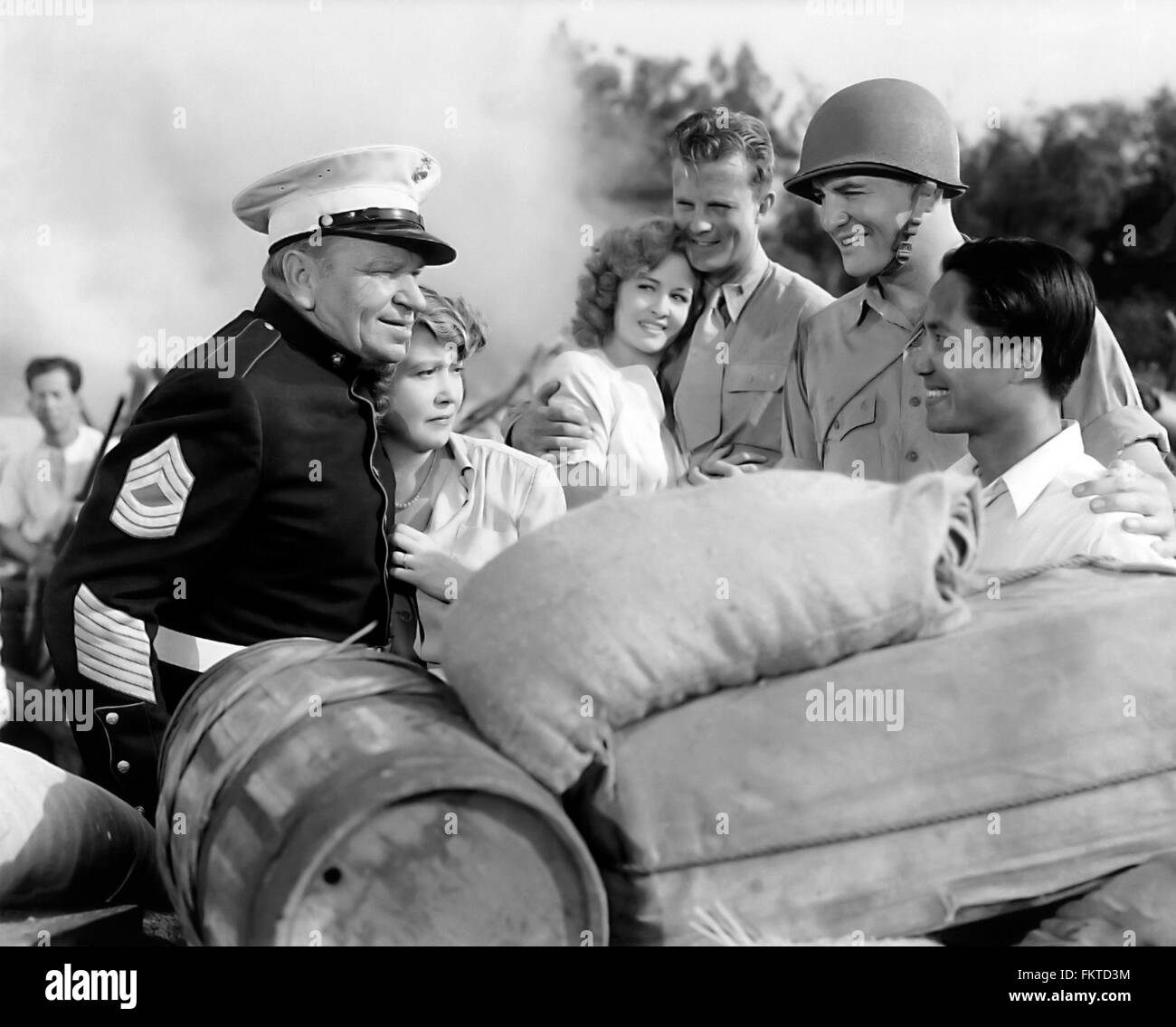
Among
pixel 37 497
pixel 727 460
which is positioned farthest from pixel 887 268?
pixel 37 497

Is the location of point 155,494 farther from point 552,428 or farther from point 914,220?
point 914,220

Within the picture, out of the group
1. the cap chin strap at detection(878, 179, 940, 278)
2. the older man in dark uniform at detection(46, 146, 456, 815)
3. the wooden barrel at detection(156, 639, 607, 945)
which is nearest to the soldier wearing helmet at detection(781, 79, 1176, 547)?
the cap chin strap at detection(878, 179, 940, 278)

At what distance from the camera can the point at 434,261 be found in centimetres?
310

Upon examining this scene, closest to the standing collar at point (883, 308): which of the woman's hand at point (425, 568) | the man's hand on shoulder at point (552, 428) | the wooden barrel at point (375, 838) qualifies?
the man's hand on shoulder at point (552, 428)

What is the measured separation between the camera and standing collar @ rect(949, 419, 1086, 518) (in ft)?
8.66

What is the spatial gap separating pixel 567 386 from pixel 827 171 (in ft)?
2.82

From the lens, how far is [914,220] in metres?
3.60

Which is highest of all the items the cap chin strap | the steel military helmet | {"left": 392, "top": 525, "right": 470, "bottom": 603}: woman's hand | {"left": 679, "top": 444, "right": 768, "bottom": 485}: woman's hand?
the steel military helmet

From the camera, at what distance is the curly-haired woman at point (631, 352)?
3.95 m

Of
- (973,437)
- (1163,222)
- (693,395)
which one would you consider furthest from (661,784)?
(1163,222)

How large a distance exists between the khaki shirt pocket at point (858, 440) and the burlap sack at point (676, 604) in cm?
162

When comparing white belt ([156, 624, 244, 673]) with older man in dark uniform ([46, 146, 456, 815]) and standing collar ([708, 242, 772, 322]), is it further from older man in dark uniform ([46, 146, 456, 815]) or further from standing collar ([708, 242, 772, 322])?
standing collar ([708, 242, 772, 322])

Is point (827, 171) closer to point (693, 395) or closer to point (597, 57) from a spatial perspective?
point (693, 395)

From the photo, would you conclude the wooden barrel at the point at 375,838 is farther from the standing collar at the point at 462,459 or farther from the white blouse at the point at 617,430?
the white blouse at the point at 617,430
